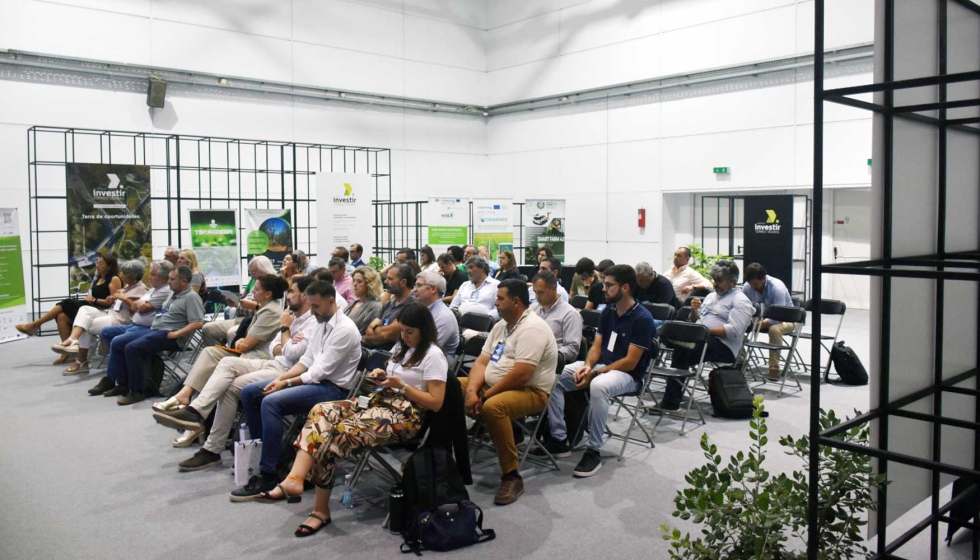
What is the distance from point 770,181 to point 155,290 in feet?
31.7

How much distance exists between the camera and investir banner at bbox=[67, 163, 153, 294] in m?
10.1

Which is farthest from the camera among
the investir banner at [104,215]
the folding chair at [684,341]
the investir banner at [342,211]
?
the investir banner at [342,211]

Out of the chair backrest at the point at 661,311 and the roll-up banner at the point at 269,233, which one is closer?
the chair backrest at the point at 661,311

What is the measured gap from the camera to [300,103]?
1455cm

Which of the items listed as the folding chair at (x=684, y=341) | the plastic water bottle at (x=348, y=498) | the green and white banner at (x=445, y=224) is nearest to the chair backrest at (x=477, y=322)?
the folding chair at (x=684, y=341)

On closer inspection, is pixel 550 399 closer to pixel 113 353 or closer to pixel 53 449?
pixel 53 449

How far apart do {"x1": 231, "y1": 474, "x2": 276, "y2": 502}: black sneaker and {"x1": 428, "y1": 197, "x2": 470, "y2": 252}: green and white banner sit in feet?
28.2

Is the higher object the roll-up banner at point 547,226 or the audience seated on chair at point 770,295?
the roll-up banner at point 547,226

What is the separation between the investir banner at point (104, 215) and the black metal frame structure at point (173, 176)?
36cm

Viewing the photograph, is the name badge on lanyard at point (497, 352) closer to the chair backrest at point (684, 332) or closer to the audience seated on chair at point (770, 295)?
the chair backrest at point (684, 332)

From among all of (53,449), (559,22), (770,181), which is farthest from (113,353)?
(559,22)

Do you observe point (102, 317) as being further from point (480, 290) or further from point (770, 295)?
point (770, 295)

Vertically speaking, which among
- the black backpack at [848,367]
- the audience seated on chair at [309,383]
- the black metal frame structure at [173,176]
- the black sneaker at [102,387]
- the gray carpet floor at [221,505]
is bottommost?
the gray carpet floor at [221,505]

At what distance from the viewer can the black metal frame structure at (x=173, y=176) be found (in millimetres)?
11328
